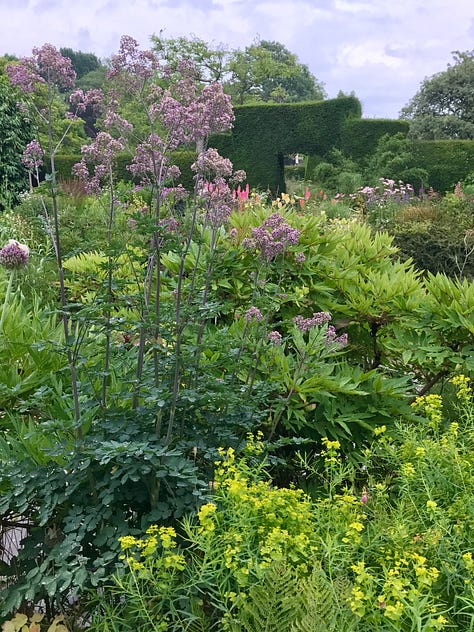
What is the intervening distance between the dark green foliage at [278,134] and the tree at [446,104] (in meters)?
15.7

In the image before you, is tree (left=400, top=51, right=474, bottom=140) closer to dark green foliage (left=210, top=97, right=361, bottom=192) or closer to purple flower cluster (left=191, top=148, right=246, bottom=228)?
dark green foliage (left=210, top=97, right=361, bottom=192)

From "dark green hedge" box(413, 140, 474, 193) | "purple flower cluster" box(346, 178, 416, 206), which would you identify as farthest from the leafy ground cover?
"dark green hedge" box(413, 140, 474, 193)

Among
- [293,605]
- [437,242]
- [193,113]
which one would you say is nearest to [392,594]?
[293,605]

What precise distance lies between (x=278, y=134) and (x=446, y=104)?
21452 mm

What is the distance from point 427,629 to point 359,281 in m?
2.07

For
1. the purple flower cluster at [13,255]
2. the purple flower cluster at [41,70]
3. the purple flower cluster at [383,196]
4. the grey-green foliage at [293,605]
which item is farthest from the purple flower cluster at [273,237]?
the purple flower cluster at [383,196]

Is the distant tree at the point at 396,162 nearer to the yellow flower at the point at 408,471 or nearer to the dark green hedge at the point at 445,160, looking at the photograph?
the dark green hedge at the point at 445,160

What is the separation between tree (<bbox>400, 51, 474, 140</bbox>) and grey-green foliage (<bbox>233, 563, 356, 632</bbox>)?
35.1m

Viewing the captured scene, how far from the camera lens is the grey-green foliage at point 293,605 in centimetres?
148

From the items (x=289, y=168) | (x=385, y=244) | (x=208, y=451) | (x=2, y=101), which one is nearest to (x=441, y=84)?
(x=289, y=168)

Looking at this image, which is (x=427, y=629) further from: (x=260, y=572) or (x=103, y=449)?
(x=103, y=449)

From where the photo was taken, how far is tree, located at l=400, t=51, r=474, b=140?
33.4 m

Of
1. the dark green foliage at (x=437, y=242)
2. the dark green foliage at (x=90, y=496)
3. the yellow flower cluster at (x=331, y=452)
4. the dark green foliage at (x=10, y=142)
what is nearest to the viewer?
the dark green foliage at (x=90, y=496)

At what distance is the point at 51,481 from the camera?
A: 6.40ft
